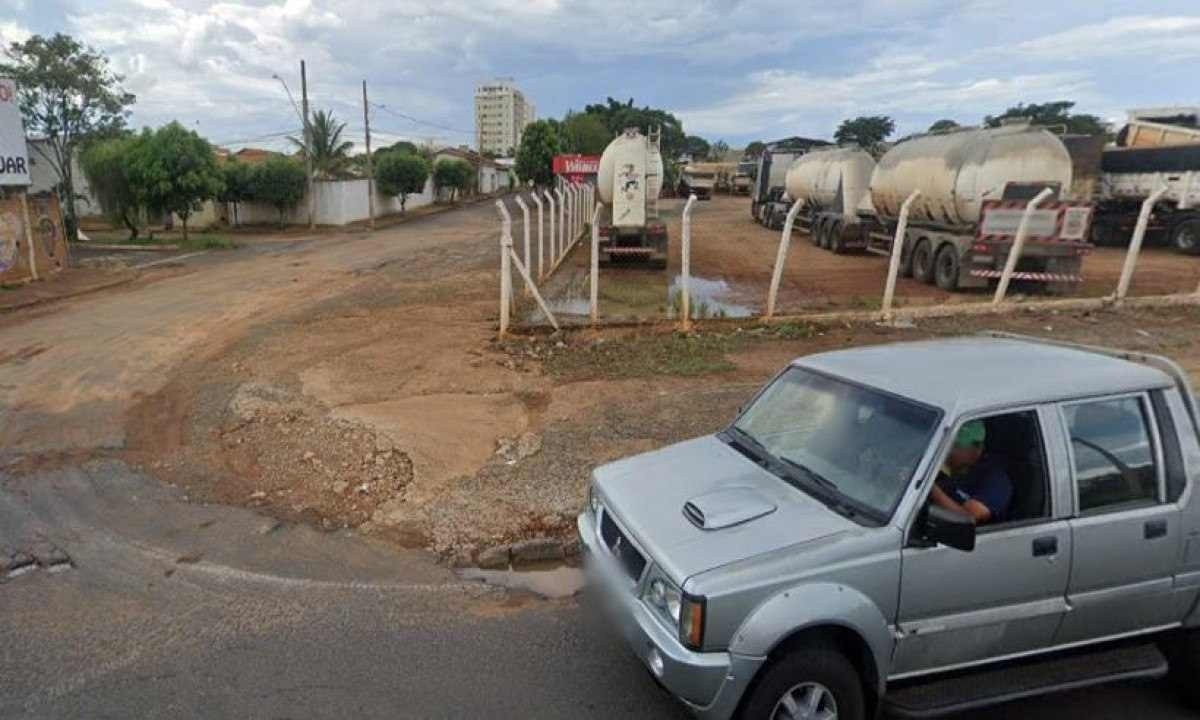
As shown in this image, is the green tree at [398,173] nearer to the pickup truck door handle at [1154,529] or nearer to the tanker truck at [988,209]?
the tanker truck at [988,209]

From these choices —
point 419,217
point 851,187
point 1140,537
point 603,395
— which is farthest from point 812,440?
point 419,217

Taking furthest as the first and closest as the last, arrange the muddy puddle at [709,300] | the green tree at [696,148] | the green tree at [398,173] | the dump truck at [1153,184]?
the green tree at [696,148]
the green tree at [398,173]
the dump truck at [1153,184]
the muddy puddle at [709,300]

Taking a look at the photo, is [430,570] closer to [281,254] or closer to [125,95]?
[281,254]

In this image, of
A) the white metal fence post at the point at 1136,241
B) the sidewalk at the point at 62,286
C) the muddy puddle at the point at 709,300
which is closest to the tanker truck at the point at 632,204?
the muddy puddle at the point at 709,300

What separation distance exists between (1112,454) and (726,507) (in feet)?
5.61

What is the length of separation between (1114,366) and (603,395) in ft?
16.9

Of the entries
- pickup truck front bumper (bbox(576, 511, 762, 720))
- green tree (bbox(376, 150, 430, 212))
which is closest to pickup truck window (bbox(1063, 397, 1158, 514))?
pickup truck front bumper (bbox(576, 511, 762, 720))

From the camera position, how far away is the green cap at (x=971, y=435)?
3096mm

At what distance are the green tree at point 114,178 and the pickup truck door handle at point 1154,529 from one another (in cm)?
3200

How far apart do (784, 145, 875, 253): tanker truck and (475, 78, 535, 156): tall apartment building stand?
9203 centimetres

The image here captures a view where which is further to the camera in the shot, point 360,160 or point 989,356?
point 360,160

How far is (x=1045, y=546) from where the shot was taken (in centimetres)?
303

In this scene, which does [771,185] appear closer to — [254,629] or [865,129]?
[254,629]

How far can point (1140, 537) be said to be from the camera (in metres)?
3.15
